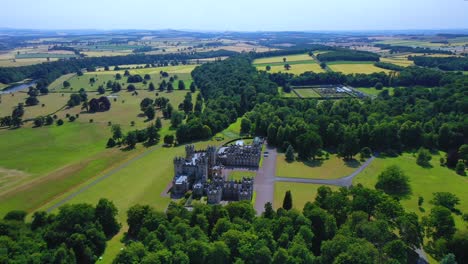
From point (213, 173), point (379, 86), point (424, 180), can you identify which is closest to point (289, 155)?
point (213, 173)

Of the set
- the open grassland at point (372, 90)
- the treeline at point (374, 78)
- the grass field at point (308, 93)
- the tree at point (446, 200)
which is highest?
the treeline at point (374, 78)

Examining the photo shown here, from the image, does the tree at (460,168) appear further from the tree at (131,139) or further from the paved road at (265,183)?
the tree at (131,139)

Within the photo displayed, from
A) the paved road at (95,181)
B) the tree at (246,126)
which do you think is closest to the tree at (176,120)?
the paved road at (95,181)

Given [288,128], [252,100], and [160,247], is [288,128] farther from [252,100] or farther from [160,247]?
[160,247]

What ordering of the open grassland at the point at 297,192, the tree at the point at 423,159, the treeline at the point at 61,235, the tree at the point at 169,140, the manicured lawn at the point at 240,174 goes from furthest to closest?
the tree at the point at 169,140
the tree at the point at 423,159
the manicured lawn at the point at 240,174
the open grassland at the point at 297,192
the treeline at the point at 61,235

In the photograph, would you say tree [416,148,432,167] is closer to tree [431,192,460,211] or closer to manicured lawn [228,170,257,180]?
tree [431,192,460,211]

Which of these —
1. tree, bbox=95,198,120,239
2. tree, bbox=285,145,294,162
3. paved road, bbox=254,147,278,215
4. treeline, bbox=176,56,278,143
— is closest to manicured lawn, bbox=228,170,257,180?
paved road, bbox=254,147,278,215

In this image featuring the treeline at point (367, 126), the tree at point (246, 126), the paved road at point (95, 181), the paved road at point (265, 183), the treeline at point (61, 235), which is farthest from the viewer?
the tree at point (246, 126)
